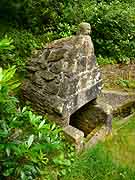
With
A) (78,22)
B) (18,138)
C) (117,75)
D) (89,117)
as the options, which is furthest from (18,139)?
(78,22)

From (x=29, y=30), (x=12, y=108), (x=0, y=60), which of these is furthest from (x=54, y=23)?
(x=12, y=108)

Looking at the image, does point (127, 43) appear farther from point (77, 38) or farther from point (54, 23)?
point (77, 38)

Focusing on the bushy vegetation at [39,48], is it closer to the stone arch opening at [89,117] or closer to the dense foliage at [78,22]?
the dense foliage at [78,22]

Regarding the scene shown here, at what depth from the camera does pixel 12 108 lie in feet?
14.0

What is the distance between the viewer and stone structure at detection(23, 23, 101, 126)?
5.55 metres

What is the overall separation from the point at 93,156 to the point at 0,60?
2.80 m

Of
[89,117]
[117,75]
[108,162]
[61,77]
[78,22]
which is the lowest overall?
[108,162]

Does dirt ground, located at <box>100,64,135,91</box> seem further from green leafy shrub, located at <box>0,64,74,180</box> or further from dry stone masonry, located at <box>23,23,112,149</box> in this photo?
green leafy shrub, located at <box>0,64,74,180</box>

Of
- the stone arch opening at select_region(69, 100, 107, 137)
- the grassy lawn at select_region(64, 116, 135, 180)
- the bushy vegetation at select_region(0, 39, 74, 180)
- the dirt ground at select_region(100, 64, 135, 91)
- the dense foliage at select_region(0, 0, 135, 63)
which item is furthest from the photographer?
the dense foliage at select_region(0, 0, 135, 63)

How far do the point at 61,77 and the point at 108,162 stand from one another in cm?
125

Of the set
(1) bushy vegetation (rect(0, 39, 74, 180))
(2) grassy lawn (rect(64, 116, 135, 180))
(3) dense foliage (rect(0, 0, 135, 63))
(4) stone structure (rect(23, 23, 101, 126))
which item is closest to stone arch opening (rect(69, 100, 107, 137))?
(2) grassy lawn (rect(64, 116, 135, 180))

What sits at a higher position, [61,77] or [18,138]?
[61,77]

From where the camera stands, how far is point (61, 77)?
5.51 m

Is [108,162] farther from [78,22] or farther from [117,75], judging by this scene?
[78,22]
